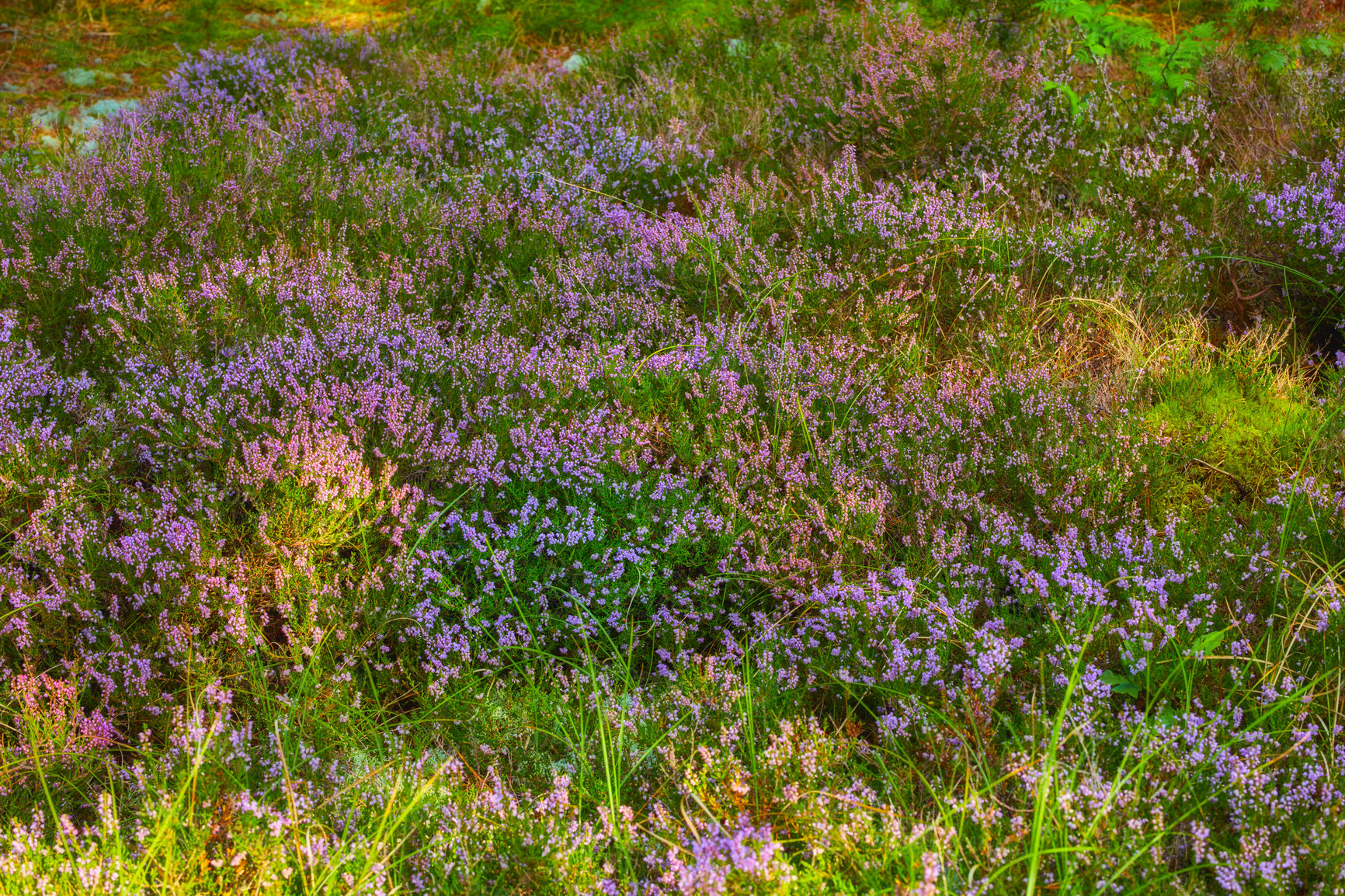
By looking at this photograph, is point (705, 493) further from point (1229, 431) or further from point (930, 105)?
point (930, 105)

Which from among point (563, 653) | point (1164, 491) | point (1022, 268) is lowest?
point (563, 653)

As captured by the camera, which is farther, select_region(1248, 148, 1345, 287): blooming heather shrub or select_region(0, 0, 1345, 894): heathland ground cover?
select_region(1248, 148, 1345, 287): blooming heather shrub

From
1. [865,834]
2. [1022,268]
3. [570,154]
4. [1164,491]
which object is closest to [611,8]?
[570,154]

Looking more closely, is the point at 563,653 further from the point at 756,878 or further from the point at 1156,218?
the point at 1156,218

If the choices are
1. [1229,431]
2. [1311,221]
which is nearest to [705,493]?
[1229,431]

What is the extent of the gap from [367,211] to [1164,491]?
10.2 ft

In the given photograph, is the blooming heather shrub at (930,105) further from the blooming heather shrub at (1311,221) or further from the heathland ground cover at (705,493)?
the blooming heather shrub at (1311,221)

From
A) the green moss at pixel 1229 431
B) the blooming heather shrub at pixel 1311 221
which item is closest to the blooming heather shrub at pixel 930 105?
the blooming heather shrub at pixel 1311 221

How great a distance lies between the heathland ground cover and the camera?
1837 mm

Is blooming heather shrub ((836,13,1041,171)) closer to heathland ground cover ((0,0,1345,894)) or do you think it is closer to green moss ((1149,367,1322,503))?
heathland ground cover ((0,0,1345,894))

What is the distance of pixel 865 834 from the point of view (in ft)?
5.86

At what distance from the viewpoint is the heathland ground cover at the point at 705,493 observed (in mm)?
1837

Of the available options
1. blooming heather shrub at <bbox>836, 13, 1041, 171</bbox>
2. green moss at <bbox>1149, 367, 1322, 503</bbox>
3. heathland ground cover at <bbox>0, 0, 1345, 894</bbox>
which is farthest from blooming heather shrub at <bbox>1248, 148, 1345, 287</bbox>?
blooming heather shrub at <bbox>836, 13, 1041, 171</bbox>

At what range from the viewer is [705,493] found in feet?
9.25
